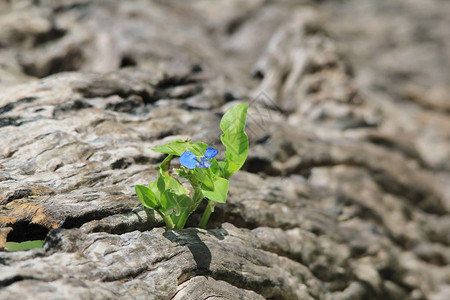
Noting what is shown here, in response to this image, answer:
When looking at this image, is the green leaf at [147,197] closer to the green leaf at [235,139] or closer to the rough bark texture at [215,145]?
the rough bark texture at [215,145]

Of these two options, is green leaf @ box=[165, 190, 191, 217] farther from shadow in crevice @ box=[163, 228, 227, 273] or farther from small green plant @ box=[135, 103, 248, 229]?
shadow in crevice @ box=[163, 228, 227, 273]

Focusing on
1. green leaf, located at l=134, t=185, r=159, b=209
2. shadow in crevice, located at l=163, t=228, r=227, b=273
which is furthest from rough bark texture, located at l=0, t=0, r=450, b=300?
green leaf, located at l=134, t=185, r=159, b=209

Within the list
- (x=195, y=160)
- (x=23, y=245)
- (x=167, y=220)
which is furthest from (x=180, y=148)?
(x=23, y=245)

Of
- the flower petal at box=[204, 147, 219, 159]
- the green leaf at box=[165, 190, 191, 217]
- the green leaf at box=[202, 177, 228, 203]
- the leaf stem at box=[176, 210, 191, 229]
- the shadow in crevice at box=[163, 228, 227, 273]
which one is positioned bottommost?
the shadow in crevice at box=[163, 228, 227, 273]

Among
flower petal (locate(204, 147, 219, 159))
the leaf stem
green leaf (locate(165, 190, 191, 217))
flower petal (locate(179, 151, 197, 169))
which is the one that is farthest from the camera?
the leaf stem

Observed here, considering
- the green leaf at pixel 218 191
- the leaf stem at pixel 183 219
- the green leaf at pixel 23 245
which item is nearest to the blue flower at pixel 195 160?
the green leaf at pixel 218 191

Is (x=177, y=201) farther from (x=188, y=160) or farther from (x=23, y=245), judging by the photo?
(x=23, y=245)
